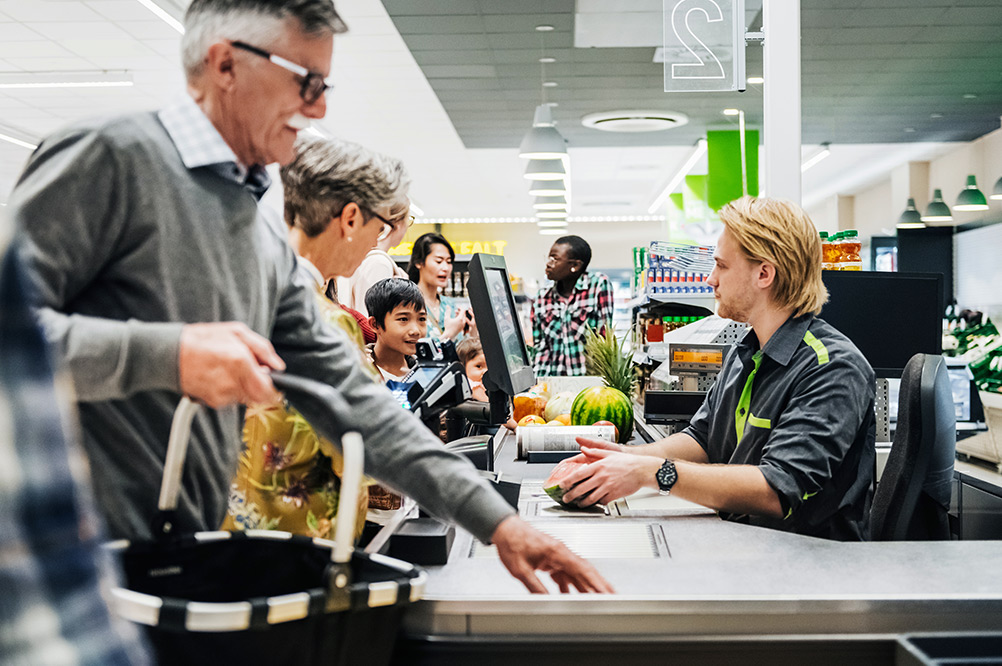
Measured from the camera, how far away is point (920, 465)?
194 centimetres

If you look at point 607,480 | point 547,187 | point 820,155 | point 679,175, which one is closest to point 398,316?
point 607,480

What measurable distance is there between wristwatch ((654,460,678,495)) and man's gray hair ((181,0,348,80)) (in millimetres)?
1094

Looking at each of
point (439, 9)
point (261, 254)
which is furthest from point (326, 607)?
point (439, 9)

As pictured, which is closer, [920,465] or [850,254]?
[920,465]

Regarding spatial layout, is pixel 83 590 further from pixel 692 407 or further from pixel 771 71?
pixel 771 71

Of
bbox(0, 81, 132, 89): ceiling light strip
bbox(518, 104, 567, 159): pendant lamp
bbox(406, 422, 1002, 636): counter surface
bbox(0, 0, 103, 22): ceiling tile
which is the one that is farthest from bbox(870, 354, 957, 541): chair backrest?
bbox(0, 81, 132, 89): ceiling light strip

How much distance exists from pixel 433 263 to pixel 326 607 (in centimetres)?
471

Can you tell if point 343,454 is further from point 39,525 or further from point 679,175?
point 679,175

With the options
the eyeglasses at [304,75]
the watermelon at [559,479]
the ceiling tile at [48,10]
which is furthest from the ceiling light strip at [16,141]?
the eyeglasses at [304,75]

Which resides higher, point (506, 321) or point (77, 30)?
point (77, 30)

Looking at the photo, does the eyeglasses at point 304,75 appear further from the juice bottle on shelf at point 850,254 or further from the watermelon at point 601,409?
the juice bottle on shelf at point 850,254

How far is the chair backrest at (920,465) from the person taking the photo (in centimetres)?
195

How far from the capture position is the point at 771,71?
109 inches

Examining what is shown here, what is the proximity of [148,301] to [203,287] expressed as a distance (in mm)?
75
